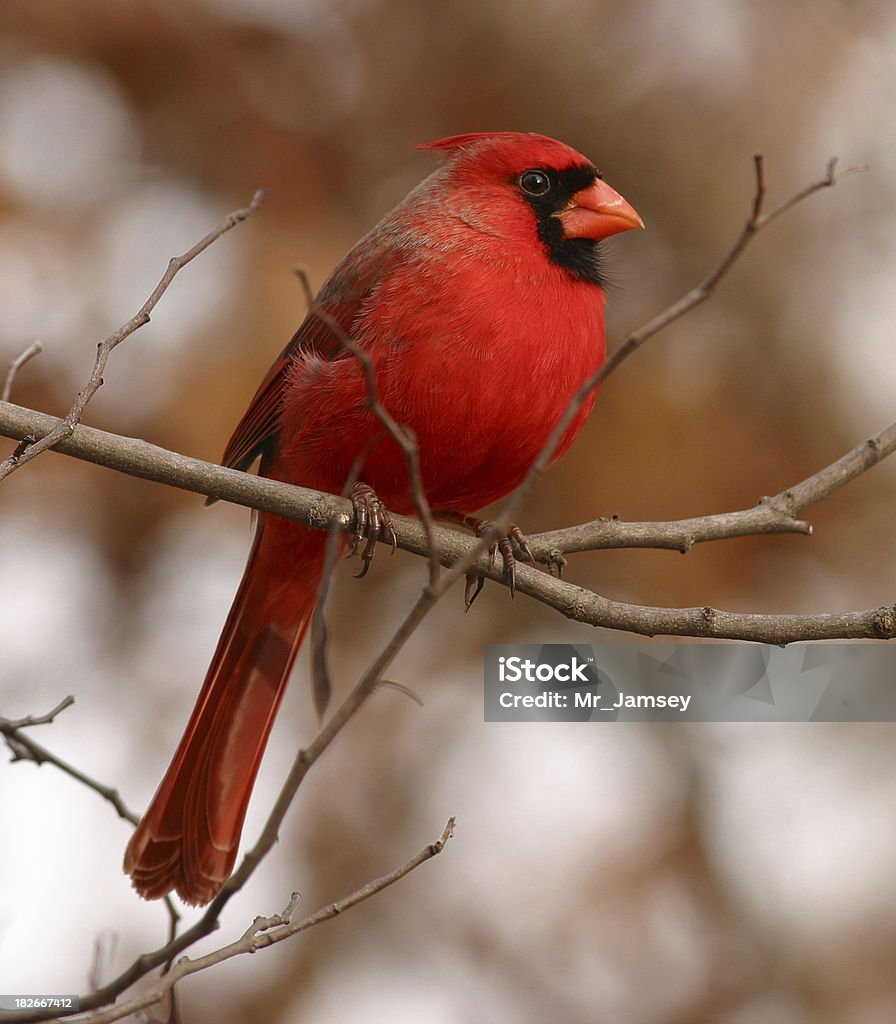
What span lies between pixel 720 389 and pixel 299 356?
238 cm

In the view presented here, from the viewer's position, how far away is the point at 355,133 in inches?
203

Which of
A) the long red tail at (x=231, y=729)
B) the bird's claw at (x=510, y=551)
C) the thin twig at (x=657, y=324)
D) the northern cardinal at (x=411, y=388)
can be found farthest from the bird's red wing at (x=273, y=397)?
the thin twig at (x=657, y=324)

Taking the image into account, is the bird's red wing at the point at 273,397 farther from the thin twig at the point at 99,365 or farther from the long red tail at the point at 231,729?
the thin twig at the point at 99,365

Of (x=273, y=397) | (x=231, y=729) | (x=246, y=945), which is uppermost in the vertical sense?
(x=273, y=397)

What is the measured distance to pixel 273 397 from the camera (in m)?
3.08

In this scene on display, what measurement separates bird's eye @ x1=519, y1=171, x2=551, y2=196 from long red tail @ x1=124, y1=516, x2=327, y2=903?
972mm

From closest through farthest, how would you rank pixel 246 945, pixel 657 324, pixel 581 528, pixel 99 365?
pixel 657 324 < pixel 246 945 < pixel 99 365 < pixel 581 528

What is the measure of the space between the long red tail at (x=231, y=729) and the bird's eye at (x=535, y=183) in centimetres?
97

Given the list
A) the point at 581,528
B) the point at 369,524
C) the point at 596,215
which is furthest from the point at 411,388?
the point at 596,215

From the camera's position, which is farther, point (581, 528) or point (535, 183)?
point (535, 183)

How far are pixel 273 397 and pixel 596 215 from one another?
896 mm

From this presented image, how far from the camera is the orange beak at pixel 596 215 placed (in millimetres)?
2961

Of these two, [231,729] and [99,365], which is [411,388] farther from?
A: [231,729]

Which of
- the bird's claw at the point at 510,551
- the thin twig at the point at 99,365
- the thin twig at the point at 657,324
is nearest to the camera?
the thin twig at the point at 657,324
